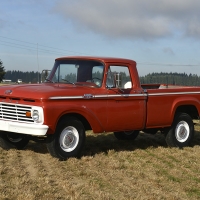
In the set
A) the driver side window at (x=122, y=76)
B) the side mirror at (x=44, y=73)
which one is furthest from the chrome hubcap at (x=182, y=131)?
the side mirror at (x=44, y=73)

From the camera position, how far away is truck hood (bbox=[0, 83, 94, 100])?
6.90 meters

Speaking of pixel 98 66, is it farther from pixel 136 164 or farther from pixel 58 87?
pixel 136 164

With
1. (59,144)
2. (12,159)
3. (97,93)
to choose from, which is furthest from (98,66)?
(12,159)

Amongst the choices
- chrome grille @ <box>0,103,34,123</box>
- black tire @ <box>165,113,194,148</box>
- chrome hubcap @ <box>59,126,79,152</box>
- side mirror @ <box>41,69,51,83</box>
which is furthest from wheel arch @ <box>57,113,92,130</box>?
black tire @ <box>165,113,194,148</box>

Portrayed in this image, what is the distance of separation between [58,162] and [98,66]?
213 cm

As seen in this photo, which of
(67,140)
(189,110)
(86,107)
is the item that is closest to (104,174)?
(67,140)

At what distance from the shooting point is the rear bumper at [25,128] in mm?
6793

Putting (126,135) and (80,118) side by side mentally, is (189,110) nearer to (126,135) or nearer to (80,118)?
(126,135)

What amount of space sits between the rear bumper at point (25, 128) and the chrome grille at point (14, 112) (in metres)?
0.11

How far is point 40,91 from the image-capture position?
22.9 ft

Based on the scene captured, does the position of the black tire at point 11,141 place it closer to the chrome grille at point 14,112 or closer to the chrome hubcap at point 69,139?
the chrome grille at point 14,112

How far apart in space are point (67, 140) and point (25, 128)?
85 centimetres

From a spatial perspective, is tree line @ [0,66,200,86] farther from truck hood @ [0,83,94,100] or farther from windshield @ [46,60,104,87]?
truck hood @ [0,83,94,100]

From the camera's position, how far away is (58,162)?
706 cm
